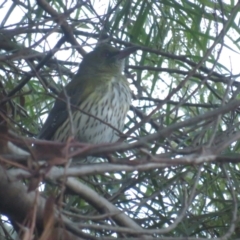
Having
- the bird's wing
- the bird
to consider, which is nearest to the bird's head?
the bird

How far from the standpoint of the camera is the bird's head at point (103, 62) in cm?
452

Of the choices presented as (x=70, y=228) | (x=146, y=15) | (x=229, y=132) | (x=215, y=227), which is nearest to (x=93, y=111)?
(x=146, y=15)

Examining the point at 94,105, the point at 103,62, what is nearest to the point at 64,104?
the point at 94,105

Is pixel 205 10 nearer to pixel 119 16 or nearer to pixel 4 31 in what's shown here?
pixel 119 16

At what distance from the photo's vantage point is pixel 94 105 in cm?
420

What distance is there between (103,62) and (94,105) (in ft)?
1.74

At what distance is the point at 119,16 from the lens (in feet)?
11.3

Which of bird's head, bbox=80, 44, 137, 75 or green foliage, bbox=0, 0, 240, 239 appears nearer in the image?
green foliage, bbox=0, 0, 240, 239

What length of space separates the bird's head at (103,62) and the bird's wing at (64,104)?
119mm

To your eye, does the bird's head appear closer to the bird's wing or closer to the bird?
the bird

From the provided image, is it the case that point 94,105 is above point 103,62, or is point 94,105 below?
below

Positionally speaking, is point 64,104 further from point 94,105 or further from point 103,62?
point 103,62

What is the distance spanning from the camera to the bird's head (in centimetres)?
452

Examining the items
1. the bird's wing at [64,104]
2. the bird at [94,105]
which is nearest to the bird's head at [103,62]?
the bird at [94,105]
